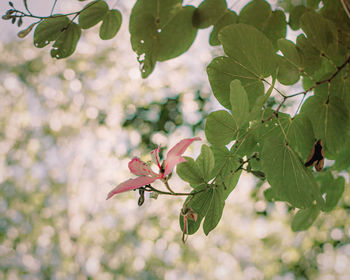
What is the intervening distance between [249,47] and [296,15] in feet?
0.61

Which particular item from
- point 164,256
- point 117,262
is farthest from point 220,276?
point 117,262

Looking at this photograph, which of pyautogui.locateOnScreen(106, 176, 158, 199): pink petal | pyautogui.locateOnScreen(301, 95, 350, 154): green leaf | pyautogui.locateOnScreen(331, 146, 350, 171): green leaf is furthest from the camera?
pyautogui.locateOnScreen(331, 146, 350, 171): green leaf

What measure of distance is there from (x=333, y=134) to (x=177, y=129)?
2.49 metres

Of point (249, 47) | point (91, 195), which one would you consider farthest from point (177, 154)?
point (91, 195)

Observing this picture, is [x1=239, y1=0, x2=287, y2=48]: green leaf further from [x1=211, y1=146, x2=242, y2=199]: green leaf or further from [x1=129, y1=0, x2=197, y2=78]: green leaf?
[x1=211, y1=146, x2=242, y2=199]: green leaf

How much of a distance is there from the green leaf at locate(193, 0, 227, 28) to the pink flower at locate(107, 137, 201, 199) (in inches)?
8.3

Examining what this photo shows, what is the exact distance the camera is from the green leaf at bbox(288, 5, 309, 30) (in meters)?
0.46

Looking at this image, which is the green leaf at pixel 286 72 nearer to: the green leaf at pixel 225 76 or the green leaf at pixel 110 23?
the green leaf at pixel 225 76

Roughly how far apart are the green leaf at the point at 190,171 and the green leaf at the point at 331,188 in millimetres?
311

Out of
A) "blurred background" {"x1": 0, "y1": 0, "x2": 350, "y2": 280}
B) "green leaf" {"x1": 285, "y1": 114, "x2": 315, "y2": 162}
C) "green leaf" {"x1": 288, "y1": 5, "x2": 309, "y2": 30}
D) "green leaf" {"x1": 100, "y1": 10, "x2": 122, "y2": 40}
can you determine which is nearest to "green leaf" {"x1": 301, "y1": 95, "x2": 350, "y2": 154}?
"green leaf" {"x1": 285, "y1": 114, "x2": 315, "y2": 162}

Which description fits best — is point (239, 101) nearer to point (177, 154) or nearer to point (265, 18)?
point (177, 154)

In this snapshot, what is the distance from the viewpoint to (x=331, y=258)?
3150 millimetres

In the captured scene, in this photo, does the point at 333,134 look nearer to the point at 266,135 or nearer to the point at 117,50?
the point at 266,135

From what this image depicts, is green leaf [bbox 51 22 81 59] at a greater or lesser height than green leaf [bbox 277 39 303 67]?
lesser
